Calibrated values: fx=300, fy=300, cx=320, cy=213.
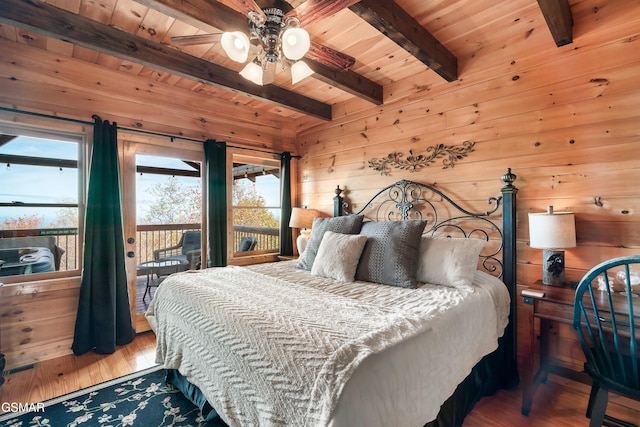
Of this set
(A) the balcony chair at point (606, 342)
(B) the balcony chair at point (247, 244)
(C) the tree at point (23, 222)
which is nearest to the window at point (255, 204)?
(B) the balcony chair at point (247, 244)

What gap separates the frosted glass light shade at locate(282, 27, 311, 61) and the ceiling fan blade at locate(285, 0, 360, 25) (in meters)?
0.07

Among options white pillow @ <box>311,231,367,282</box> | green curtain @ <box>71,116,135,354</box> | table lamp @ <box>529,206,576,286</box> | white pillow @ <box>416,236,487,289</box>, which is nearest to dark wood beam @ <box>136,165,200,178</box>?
green curtain @ <box>71,116,135,354</box>

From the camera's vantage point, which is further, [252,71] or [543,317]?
[252,71]

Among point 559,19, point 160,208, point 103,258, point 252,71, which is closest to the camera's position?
point 559,19

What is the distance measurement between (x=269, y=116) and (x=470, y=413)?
3.62 metres

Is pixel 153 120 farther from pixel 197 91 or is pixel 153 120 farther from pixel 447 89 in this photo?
pixel 447 89

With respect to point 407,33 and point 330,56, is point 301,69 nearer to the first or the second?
point 330,56

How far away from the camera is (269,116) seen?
393cm

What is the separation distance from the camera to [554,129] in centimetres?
211

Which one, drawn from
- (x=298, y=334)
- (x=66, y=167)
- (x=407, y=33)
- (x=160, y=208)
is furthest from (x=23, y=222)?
(x=407, y=33)

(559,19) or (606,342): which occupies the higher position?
(559,19)

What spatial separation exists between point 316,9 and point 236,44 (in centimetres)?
45

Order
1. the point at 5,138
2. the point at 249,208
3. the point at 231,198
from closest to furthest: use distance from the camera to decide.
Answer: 1. the point at 5,138
2. the point at 231,198
3. the point at 249,208

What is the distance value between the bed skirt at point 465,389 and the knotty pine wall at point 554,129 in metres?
0.41
